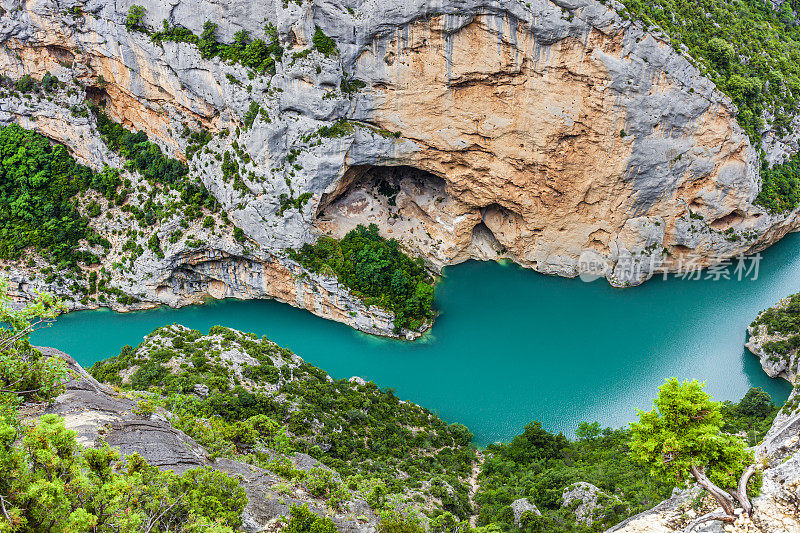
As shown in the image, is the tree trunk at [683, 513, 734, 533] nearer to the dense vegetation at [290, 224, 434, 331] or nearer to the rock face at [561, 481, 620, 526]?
the rock face at [561, 481, 620, 526]

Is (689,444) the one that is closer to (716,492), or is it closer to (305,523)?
(716,492)

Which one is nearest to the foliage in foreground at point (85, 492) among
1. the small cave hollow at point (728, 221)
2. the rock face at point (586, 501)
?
the rock face at point (586, 501)

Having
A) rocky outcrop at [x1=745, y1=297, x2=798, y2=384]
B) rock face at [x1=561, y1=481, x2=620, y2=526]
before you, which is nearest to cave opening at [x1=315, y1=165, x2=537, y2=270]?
rocky outcrop at [x1=745, y1=297, x2=798, y2=384]

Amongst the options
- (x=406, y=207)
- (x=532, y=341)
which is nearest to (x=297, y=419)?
(x=532, y=341)

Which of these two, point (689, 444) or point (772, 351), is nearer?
point (689, 444)

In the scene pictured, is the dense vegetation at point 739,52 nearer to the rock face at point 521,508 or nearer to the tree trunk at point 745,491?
the rock face at point 521,508

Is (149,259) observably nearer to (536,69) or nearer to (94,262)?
(94,262)
